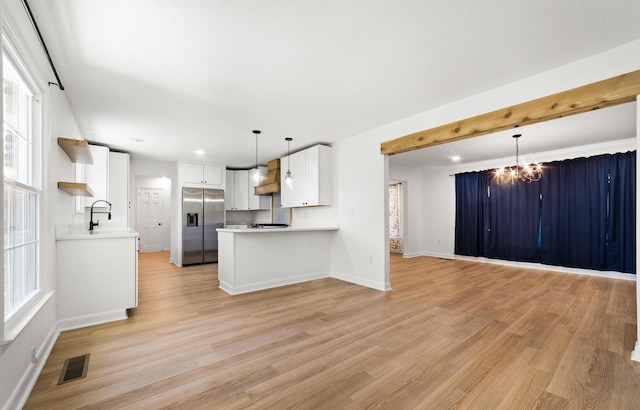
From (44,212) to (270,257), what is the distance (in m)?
2.67

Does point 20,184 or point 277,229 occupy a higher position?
point 20,184

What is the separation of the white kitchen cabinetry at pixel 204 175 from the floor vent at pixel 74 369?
4.88 m

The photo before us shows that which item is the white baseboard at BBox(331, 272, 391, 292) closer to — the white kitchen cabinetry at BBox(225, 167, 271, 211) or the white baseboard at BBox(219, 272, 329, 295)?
the white baseboard at BBox(219, 272, 329, 295)

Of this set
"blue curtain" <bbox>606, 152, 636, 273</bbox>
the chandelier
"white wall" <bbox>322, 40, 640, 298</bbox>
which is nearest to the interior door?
"white wall" <bbox>322, 40, 640, 298</bbox>

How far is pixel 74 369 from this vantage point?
2.04 metres

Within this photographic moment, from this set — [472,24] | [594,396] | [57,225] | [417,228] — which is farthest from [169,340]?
[417,228]

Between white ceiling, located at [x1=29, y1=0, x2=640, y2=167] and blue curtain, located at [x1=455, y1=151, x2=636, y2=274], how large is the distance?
409 centimetres

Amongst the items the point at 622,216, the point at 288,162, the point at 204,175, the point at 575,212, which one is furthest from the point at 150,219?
the point at 622,216

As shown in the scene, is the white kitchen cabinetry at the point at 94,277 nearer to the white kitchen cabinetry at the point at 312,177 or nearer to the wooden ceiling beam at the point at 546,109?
the white kitchen cabinetry at the point at 312,177

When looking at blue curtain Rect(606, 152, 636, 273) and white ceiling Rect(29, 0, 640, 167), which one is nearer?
white ceiling Rect(29, 0, 640, 167)

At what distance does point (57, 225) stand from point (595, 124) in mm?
6980

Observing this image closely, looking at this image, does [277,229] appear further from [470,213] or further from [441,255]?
[441,255]

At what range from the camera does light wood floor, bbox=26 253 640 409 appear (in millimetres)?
1724

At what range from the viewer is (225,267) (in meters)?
4.30
